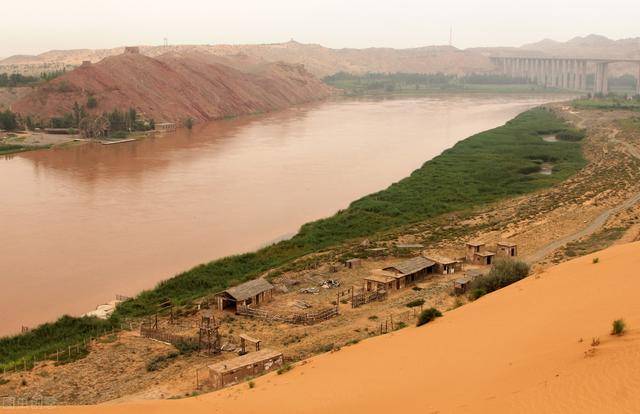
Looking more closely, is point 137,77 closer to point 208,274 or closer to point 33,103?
point 33,103

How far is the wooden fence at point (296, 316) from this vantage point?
54.3ft

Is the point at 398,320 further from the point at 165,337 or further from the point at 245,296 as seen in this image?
the point at 165,337

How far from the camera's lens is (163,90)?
77.9m

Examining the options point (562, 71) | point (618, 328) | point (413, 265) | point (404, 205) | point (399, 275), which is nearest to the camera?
point (618, 328)

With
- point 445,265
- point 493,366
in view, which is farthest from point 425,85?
point 493,366

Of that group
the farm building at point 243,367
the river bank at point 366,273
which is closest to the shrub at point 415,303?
the river bank at point 366,273

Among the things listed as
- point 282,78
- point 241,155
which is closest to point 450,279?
point 241,155

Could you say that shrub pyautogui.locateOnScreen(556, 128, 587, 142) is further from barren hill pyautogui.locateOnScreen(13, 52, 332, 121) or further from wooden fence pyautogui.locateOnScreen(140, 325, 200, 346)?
wooden fence pyautogui.locateOnScreen(140, 325, 200, 346)

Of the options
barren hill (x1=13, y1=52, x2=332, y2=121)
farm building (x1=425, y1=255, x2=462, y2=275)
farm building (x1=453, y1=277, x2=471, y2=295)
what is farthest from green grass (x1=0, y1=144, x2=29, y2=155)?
farm building (x1=453, y1=277, x2=471, y2=295)

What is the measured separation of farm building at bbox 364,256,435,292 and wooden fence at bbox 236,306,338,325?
209cm

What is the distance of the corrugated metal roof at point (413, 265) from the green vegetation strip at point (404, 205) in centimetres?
471

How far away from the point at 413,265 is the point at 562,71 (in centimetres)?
13333

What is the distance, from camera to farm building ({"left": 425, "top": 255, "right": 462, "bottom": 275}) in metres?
20.5

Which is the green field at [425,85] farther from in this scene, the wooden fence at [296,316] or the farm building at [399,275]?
the wooden fence at [296,316]
